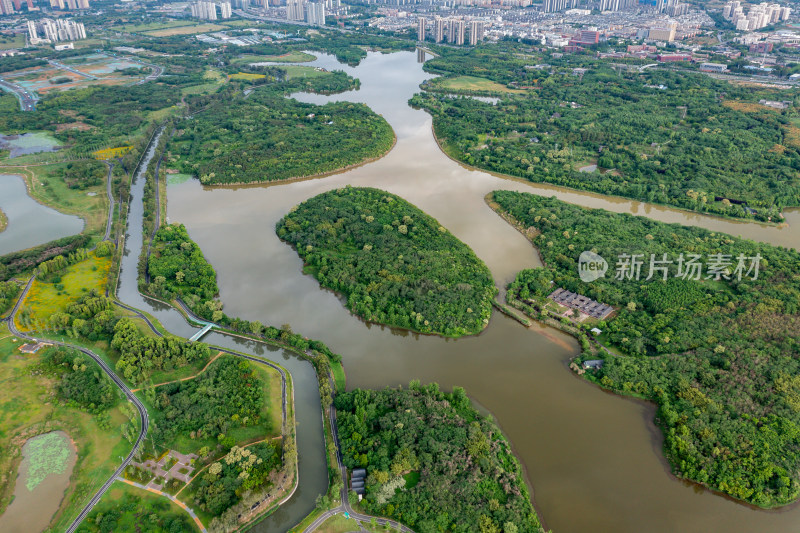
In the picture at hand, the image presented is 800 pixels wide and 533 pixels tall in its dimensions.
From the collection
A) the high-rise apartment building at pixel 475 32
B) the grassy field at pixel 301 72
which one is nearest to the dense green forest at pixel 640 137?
the grassy field at pixel 301 72

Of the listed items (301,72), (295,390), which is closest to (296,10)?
(301,72)

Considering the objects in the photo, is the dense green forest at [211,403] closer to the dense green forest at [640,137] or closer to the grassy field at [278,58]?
the dense green forest at [640,137]

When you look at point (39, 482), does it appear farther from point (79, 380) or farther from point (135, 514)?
point (79, 380)

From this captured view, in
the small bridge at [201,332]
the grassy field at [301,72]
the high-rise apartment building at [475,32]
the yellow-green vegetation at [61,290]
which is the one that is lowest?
the small bridge at [201,332]

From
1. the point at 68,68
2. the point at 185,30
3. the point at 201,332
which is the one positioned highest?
the point at 185,30

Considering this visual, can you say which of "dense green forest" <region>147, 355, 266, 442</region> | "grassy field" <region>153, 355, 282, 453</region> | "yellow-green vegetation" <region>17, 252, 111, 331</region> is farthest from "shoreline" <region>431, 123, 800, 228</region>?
"yellow-green vegetation" <region>17, 252, 111, 331</region>

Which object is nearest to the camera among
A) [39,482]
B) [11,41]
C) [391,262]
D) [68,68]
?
[39,482]
